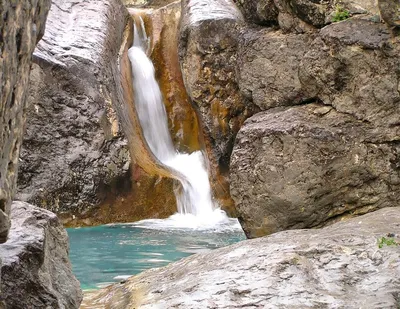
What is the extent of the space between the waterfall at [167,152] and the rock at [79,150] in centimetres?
37

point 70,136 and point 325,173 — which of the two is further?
point 70,136

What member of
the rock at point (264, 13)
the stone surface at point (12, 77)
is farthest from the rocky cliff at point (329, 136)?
the stone surface at point (12, 77)

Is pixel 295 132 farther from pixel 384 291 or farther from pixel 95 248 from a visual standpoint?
pixel 384 291

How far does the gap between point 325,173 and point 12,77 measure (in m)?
5.15

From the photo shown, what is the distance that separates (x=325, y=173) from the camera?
265 inches

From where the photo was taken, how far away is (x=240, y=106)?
11672mm

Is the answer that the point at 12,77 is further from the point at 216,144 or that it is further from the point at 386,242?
the point at 216,144

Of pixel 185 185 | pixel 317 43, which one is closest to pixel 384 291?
pixel 317 43

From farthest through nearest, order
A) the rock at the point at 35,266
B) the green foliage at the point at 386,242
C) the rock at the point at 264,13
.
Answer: the rock at the point at 264,13, the green foliage at the point at 386,242, the rock at the point at 35,266

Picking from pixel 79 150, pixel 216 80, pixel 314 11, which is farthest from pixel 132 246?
pixel 216 80

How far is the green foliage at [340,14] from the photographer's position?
24.1 feet

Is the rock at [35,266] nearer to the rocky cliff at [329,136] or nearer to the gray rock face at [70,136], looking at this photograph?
the rocky cliff at [329,136]

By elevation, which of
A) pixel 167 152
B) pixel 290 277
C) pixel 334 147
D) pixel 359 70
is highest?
pixel 359 70

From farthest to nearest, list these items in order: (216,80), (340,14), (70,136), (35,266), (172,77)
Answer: (172,77), (216,80), (70,136), (340,14), (35,266)
